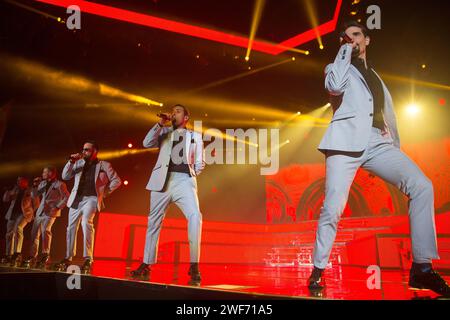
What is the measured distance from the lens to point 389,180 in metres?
2.43

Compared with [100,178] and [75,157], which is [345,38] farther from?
[75,157]

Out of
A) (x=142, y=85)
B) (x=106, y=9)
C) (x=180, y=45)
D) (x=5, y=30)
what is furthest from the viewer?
(x=142, y=85)

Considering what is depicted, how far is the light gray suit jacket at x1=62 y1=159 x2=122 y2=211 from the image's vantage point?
4951mm

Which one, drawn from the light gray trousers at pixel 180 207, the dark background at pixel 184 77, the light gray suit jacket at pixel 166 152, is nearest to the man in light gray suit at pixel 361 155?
the light gray trousers at pixel 180 207

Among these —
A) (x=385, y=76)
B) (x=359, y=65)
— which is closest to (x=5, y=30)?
(x=359, y=65)

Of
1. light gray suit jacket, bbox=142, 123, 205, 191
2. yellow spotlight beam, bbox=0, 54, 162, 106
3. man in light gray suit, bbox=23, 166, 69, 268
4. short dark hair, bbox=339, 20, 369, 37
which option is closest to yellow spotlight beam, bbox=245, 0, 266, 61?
light gray suit jacket, bbox=142, 123, 205, 191

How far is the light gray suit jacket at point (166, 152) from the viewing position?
3584 millimetres

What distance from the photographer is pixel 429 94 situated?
7.94m

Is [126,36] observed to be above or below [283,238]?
above

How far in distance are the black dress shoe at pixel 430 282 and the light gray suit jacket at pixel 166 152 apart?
2.34 meters

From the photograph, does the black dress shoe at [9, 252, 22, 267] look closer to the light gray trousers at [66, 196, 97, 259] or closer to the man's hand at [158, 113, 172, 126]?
the light gray trousers at [66, 196, 97, 259]
